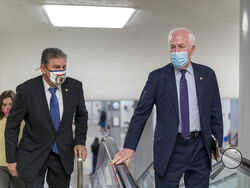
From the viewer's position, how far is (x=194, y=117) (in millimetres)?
2355

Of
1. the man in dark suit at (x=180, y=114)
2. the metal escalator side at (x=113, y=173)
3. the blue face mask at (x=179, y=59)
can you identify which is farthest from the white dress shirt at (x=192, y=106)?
the metal escalator side at (x=113, y=173)

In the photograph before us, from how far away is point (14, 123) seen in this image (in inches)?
103

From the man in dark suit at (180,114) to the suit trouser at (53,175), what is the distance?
0.66m

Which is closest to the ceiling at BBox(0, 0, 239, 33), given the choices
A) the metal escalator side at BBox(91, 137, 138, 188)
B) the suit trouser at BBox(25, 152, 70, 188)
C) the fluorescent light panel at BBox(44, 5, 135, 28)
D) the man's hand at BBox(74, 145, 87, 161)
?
the fluorescent light panel at BBox(44, 5, 135, 28)

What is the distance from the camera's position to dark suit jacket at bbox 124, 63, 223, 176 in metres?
2.33

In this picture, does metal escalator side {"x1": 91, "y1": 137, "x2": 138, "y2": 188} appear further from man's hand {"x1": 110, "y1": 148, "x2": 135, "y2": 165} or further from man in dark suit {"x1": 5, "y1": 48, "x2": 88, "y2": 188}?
man in dark suit {"x1": 5, "y1": 48, "x2": 88, "y2": 188}

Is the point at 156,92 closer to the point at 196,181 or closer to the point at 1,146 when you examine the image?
the point at 196,181

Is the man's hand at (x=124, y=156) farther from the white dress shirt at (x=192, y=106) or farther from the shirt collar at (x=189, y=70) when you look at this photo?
the shirt collar at (x=189, y=70)

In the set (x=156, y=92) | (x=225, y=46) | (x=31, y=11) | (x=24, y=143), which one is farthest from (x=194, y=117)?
(x=225, y=46)

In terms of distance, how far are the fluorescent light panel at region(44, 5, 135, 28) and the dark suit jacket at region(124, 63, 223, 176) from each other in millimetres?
2645

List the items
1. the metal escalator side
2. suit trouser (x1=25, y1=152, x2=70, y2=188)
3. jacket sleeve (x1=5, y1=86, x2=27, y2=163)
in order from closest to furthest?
1. the metal escalator side
2. jacket sleeve (x1=5, y1=86, x2=27, y2=163)
3. suit trouser (x1=25, y1=152, x2=70, y2=188)

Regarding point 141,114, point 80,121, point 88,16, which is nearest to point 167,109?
point 141,114

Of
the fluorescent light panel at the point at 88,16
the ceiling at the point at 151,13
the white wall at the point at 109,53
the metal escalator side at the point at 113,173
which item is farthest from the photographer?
the white wall at the point at 109,53

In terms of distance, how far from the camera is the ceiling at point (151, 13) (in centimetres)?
442
